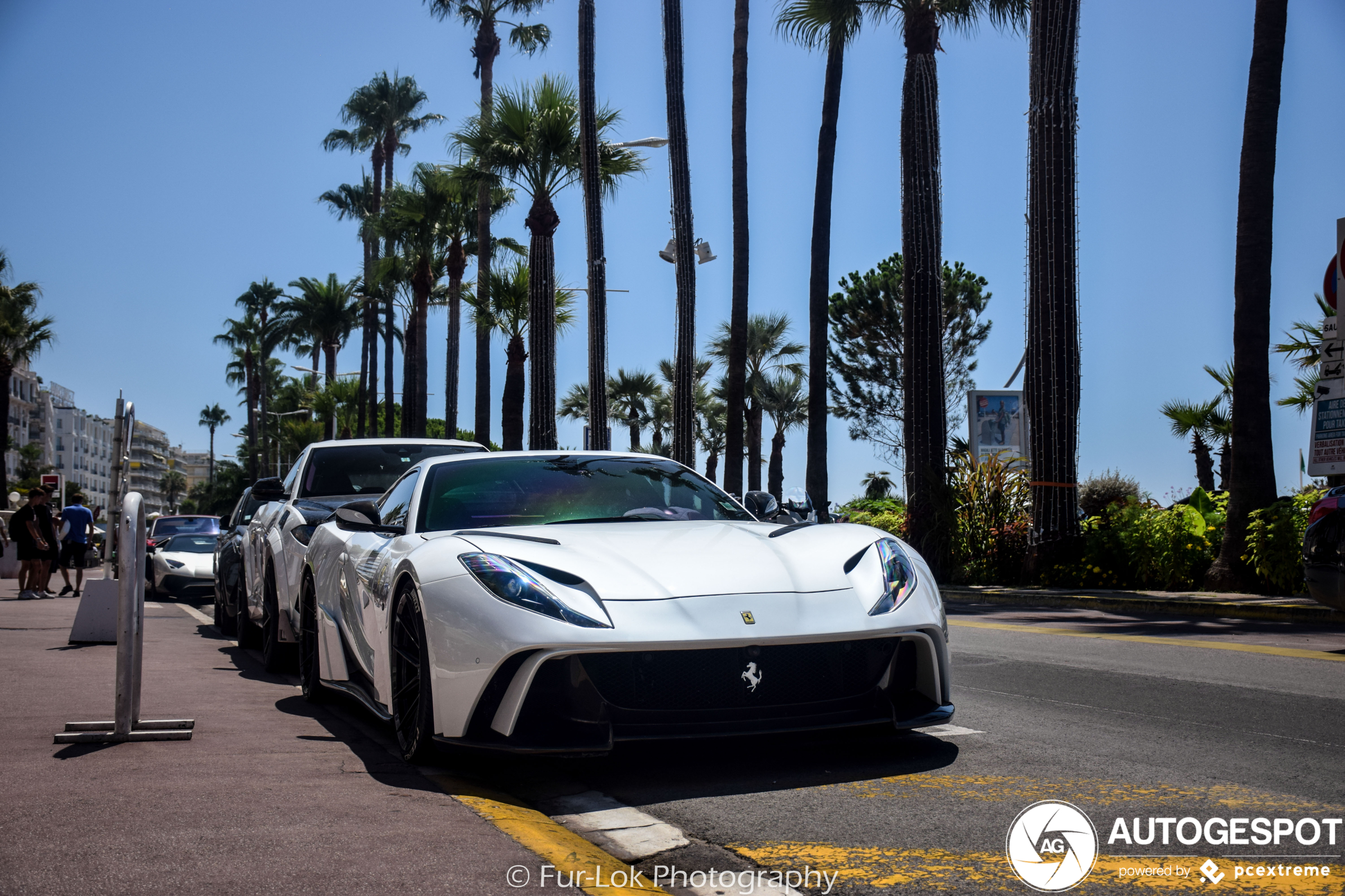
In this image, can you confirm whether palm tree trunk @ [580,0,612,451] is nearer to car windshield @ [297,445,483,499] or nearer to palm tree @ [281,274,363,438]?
car windshield @ [297,445,483,499]

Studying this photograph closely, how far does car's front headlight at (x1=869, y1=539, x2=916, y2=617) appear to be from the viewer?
468 cm

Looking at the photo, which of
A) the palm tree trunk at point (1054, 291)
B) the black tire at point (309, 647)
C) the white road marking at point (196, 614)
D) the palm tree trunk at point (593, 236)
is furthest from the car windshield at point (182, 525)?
the black tire at point (309, 647)

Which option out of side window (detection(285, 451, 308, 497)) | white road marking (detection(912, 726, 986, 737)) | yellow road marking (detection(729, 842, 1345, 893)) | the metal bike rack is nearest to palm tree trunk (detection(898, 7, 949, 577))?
side window (detection(285, 451, 308, 497))

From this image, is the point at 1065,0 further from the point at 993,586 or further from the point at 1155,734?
the point at 1155,734

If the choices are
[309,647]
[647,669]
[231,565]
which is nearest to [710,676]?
[647,669]

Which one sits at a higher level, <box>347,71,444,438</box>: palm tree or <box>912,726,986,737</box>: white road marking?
<box>347,71,444,438</box>: palm tree

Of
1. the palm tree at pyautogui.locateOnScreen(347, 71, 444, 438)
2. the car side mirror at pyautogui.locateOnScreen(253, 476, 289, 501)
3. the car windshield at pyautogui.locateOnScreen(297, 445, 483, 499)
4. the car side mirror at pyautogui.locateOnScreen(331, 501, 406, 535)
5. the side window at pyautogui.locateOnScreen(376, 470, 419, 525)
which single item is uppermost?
the palm tree at pyautogui.locateOnScreen(347, 71, 444, 438)

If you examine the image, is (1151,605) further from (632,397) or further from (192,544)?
(632,397)

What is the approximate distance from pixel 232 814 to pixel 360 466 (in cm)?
646

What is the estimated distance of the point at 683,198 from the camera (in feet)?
90.6

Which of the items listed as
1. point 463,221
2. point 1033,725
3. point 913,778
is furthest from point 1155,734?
point 463,221

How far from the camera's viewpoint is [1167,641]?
977 cm

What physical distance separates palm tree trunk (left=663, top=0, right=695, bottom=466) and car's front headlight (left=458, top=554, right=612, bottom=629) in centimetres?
2250

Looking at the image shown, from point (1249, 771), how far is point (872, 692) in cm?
142
